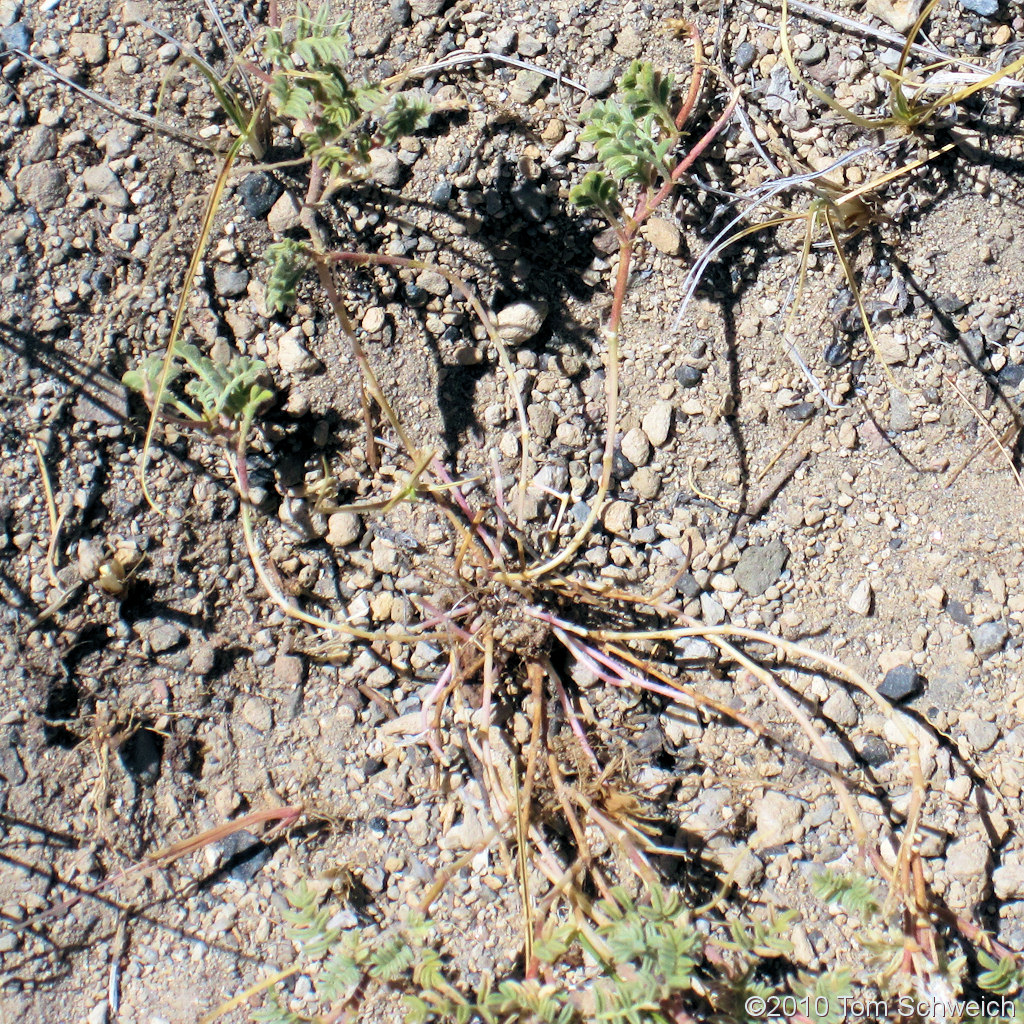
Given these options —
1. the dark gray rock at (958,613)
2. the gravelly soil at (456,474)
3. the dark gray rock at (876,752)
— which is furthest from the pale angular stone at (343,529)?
the dark gray rock at (958,613)

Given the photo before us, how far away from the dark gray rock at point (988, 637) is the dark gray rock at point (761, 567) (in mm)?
427

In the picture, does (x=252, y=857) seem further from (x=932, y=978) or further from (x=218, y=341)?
(x=932, y=978)

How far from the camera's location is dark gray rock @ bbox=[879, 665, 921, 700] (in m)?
2.02

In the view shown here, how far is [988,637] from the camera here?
6.66ft

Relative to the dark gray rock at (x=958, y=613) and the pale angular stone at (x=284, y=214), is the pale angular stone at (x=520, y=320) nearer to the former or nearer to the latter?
the pale angular stone at (x=284, y=214)

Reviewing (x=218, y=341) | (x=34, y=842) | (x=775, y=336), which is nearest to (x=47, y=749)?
(x=34, y=842)

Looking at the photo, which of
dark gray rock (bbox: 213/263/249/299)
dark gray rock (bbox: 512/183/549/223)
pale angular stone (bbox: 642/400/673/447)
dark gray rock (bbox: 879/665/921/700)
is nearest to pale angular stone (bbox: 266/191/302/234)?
dark gray rock (bbox: 213/263/249/299)

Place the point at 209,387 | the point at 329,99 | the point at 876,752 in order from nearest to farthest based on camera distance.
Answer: the point at 329,99 → the point at 209,387 → the point at 876,752

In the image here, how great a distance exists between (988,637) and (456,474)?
118cm

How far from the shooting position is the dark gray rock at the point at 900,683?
202 cm

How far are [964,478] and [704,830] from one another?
94 cm

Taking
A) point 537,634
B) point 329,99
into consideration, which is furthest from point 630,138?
point 537,634

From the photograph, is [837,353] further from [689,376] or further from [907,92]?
[907,92]

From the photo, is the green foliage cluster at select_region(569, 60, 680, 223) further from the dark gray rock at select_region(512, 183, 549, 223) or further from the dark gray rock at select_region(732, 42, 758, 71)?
the dark gray rock at select_region(732, 42, 758, 71)
